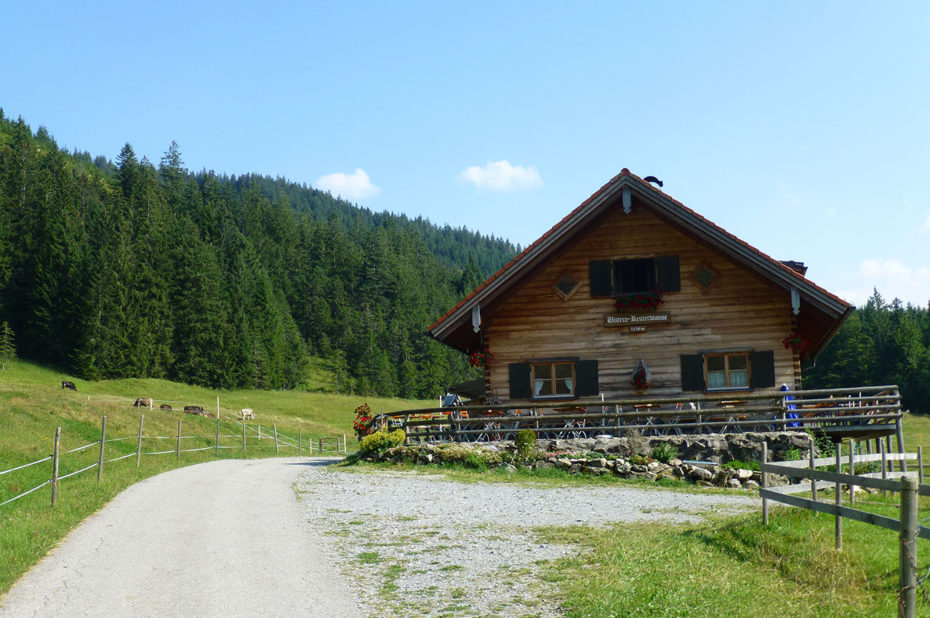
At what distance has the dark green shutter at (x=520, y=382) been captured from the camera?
25.9 meters

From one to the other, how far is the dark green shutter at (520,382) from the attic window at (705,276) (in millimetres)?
6266

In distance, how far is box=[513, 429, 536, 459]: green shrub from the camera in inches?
852

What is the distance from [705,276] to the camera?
1011 inches

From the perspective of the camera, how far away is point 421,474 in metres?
20.9

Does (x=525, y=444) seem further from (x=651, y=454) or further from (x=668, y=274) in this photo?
(x=668, y=274)

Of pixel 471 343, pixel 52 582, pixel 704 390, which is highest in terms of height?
pixel 471 343

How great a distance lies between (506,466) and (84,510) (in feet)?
34.8

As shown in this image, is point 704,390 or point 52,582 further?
point 704,390

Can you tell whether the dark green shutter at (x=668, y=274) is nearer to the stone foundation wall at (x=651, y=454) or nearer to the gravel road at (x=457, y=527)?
the stone foundation wall at (x=651, y=454)

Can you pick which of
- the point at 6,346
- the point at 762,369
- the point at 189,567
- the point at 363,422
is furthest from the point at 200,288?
the point at 189,567

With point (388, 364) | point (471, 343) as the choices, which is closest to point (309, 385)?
point (388, 364)

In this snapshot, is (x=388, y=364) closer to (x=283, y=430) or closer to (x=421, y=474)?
(x=283, y=430)

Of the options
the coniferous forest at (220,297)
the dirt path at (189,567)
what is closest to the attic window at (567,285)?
the dirt path at (189,567)

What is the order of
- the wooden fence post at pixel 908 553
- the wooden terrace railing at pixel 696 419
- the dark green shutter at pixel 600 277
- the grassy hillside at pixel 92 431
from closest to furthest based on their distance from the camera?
the wooden fence post at pixel 908 553 → the grassy hillside at pixel 92 431 → the wooden terrace railing at pixel 696 419 → the dark green shutter at pixel 600 277
